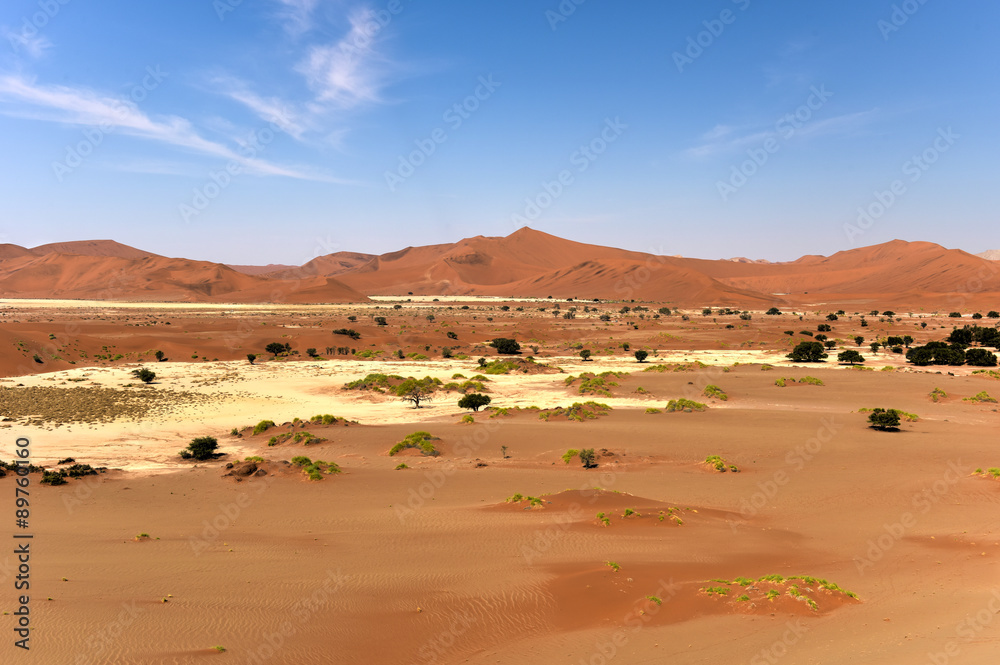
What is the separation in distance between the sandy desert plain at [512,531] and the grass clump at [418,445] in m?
0.57

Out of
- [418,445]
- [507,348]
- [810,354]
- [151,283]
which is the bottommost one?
[418,445]

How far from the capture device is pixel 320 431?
23.2 meters

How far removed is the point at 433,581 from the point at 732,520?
7.41 meters

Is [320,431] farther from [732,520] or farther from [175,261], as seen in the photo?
[175,261]

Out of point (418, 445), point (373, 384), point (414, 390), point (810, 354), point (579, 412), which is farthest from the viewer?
point (810, 354)

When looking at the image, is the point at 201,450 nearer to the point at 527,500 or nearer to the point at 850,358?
the point at 527,500

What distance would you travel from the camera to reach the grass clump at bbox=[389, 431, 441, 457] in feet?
65.2

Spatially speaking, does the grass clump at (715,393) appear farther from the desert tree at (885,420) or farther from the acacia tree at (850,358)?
the acacia tree at (850,358)

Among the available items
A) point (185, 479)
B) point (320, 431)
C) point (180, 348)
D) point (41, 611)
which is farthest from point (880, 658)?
point (180, 348)

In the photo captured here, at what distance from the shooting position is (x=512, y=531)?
39.1ft

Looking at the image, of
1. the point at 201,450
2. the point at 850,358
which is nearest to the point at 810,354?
the point at 850,358

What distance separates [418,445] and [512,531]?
899 centimetres

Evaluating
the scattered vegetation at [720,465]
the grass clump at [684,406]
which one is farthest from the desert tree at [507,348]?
the scattered vegetation at [720,465]

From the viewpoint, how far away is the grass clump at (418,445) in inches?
782
